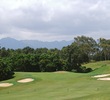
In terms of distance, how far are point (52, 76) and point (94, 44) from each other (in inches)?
3963

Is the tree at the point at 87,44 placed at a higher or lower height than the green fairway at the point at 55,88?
higher

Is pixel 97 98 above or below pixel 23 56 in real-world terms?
below

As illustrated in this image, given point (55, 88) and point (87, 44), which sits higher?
point (87, 44)

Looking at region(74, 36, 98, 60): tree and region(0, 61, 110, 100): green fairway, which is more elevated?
region(74, 36, 98, 60): tree

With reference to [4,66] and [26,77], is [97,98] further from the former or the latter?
[4,66]

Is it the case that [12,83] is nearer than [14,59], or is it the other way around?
[12,83]

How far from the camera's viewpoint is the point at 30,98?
26484 mm

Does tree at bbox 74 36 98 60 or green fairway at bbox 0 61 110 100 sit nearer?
green fairway at bbox 0 61 110 100

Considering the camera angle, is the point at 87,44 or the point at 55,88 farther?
the point at 87,44

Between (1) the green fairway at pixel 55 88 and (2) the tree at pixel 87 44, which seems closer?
(1) the green fairway at pixel 55 88

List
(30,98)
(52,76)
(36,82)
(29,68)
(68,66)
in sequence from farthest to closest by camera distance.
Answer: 1. (68,66)
2. (29,68)
3. (52,76)
4. (36,82)
5. (30,98)

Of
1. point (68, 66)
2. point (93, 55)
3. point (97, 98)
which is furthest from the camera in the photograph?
point (93, 55)

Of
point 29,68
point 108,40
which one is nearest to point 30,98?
point 29,68

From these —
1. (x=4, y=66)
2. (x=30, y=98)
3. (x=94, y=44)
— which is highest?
(x=94, y=44)
